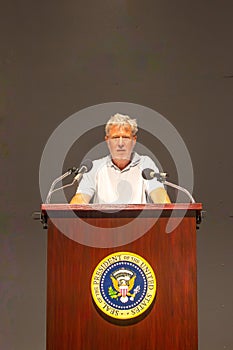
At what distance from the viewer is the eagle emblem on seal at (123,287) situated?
7.72 ft

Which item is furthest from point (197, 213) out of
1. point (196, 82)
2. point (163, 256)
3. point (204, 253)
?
point (196, 82)

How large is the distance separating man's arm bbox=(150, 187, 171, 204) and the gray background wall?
35.1 inches

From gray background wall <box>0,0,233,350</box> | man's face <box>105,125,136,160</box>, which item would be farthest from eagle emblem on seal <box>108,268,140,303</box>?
→ gray background wall <box>0,0,233,350</box>

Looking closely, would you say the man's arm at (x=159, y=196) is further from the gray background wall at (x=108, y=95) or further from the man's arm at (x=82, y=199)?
the gray background wall at (x=108, y=95)

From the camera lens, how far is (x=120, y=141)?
2.92m

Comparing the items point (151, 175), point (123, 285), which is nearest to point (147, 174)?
point (151, 175)

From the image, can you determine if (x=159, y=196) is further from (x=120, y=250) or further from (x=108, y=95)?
(x=108, y=95)

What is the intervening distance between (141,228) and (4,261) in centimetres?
155

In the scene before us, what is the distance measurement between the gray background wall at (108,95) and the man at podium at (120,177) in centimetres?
87

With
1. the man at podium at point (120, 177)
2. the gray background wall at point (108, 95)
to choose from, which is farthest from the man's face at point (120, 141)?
the gray background wall at point (108, 95)

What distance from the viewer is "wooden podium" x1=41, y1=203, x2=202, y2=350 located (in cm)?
234

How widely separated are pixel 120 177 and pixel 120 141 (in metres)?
0.17

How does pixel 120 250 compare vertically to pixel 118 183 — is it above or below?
below

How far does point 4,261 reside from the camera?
12.3 ft
